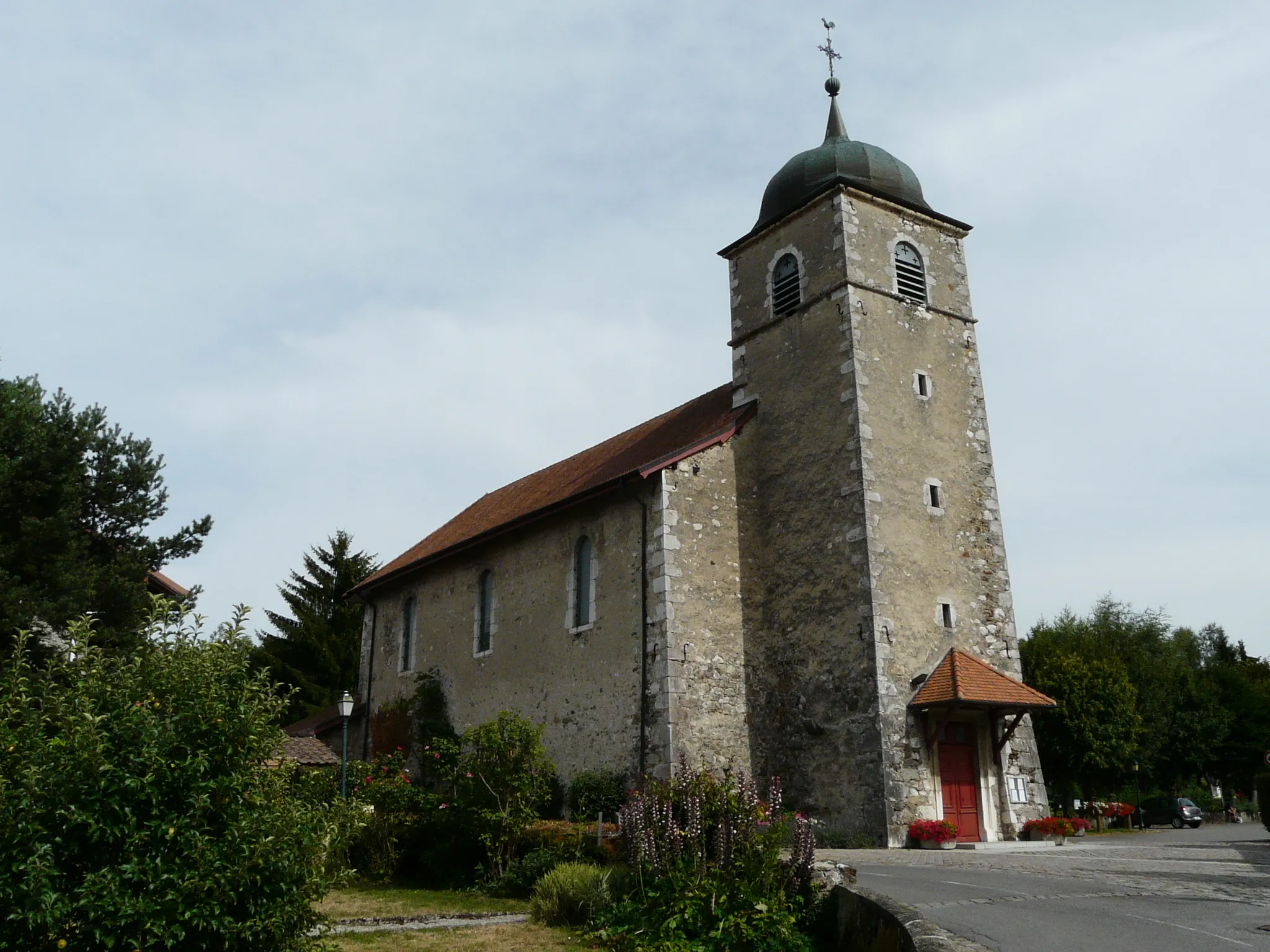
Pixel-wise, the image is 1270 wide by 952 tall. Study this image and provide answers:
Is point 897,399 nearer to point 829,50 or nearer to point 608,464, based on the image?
point 608,464

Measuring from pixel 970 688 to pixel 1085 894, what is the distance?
21.7ft

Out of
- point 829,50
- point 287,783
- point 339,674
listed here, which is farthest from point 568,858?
point 339,674

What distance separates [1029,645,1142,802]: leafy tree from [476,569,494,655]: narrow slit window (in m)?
20.3

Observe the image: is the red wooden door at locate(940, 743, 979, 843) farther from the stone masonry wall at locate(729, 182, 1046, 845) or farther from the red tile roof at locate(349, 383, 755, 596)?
the red tile roof at locate(349, 383, 755, 596)

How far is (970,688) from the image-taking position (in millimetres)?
16094

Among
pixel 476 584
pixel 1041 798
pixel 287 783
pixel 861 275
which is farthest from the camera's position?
pixel 476 584

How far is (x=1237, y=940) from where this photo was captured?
23.6ft

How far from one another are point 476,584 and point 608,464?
4045 millimetres

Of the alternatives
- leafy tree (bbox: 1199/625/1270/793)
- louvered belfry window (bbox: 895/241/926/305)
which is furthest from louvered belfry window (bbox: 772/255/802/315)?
leafy tree (bbox: 1199/625/1270/793)

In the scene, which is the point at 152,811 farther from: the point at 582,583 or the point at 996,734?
the point at 996,734

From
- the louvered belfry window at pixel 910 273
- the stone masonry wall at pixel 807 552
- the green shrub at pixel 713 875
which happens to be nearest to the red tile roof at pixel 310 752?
the stone masonry wall at pixel 807 552

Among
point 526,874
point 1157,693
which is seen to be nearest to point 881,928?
point 526,874

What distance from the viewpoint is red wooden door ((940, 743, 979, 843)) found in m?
16.3

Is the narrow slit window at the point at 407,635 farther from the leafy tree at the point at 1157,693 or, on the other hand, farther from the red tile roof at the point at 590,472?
the leafy tree at the point at 1157,693
